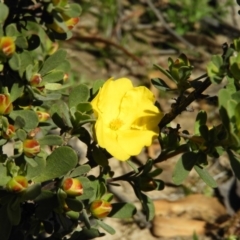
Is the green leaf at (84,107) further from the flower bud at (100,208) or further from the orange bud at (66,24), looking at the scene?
the orange bud at (66,24)

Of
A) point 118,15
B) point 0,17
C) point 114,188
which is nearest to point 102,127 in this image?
point 0,17

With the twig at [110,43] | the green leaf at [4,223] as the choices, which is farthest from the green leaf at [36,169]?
the twig at [110,43]

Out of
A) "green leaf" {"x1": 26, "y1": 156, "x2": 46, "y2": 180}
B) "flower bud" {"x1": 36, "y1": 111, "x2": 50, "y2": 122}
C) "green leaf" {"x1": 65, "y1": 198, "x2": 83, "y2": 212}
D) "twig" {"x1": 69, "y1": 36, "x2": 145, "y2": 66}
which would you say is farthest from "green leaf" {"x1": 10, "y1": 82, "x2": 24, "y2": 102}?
"twig" {"x1": 69, "y1": 36, "x2": 145, "y2": 66}

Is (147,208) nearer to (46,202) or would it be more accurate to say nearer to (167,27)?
(46,202)

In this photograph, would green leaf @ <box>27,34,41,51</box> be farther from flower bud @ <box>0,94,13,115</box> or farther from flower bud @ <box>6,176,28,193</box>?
flower bud @ <box>6,176,28,193</box>

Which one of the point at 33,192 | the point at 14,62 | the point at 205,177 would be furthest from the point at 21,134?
the point at 205,177

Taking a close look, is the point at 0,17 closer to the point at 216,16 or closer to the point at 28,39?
the point at 28,39
